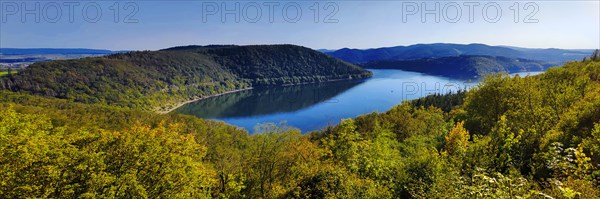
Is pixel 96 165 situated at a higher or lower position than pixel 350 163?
higher

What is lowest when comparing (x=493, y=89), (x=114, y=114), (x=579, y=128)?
(x=114, y=114)

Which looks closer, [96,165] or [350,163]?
[96,165]

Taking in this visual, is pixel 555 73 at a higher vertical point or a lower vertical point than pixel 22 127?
higher

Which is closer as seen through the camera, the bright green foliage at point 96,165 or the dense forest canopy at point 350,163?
the dense forest canopy at point 350,163

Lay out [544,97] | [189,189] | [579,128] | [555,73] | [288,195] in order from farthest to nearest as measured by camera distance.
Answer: [555,73] → [544,97] → [288,195] → [579,128] → [189,189]

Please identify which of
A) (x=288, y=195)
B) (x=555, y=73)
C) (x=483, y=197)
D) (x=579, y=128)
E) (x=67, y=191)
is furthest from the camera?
(x=555, y=73)

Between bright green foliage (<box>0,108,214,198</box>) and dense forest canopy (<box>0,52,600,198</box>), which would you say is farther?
bright green foliage (<box>0,108,214,198</box>)

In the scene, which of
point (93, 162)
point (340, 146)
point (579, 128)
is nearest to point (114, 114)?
point (340, 146)

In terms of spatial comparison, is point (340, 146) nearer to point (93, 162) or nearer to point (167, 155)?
point (167, 155)

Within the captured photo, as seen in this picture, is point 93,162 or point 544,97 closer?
point 93,162
